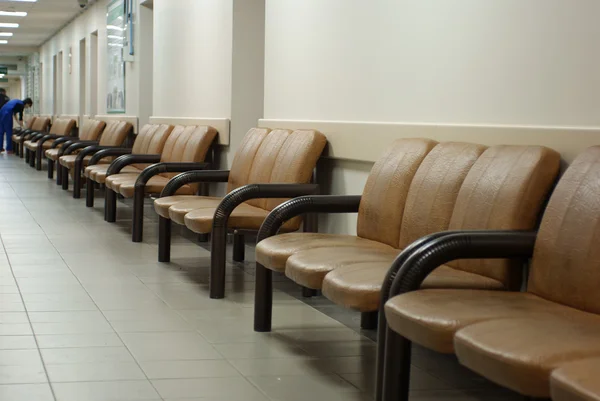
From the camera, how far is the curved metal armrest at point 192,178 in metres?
5.78

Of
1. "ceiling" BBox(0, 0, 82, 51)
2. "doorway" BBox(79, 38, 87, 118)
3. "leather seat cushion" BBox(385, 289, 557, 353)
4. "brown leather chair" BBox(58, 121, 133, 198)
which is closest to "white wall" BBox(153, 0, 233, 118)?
"brown leather chair" BBox(58, 121, 133, 198)

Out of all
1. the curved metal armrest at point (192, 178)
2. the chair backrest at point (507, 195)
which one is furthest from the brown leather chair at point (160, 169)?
the chair backrest at point (507, 195)

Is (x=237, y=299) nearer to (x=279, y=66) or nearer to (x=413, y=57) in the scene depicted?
(x=413, y=57)

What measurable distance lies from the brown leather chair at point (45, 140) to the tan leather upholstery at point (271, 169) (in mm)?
9129

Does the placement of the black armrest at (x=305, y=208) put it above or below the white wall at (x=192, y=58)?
below

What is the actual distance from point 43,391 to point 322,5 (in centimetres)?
311

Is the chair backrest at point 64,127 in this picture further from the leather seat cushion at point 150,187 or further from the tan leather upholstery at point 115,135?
the leather seat cushion at point 150,187

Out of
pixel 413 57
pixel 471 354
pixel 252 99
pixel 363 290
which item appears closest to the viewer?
pixel 471 354

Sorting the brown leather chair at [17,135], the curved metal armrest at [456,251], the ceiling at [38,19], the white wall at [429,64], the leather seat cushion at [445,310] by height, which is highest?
the ceiling at [38,19]

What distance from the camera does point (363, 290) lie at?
280cm

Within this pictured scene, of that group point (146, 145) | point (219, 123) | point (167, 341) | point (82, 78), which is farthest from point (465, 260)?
point (82, 78)

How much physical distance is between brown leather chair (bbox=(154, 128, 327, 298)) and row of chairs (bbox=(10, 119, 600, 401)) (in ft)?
0.05

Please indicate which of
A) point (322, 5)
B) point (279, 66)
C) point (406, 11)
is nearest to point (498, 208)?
point (406, 11)

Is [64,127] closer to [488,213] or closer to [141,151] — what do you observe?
[141,151]
